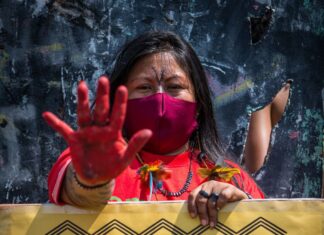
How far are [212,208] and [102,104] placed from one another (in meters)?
0.50

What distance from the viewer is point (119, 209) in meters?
1.68

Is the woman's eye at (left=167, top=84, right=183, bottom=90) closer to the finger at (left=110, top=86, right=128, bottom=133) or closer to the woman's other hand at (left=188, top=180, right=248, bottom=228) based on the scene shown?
the woman's other hand at (left=188, top=180, right=248, bottom=228)

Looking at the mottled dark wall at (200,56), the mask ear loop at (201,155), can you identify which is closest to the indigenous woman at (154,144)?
the mask ear loop at (201,155)

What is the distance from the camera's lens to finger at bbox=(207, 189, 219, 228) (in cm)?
166

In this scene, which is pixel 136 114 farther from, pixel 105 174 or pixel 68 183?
pixel 105 174

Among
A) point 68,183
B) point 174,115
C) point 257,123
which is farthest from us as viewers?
point 257,123

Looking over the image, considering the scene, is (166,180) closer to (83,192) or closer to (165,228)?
(165,228)

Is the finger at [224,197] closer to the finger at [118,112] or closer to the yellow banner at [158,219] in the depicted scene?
the yellow banner at [158,219]

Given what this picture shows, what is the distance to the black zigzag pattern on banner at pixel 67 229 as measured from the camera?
1.66 meters

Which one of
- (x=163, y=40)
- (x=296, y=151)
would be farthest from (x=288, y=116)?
(x=163, y=40)

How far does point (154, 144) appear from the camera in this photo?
212 cm

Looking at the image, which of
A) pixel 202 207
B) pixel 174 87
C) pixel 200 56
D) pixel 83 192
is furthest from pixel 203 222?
pixel 200 56

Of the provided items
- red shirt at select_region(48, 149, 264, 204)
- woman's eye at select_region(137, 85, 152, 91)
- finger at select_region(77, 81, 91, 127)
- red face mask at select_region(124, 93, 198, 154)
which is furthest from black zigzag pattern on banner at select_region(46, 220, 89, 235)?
woman's eye at select_region(137, 85, 152, 91)

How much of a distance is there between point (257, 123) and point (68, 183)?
5.61 feet
